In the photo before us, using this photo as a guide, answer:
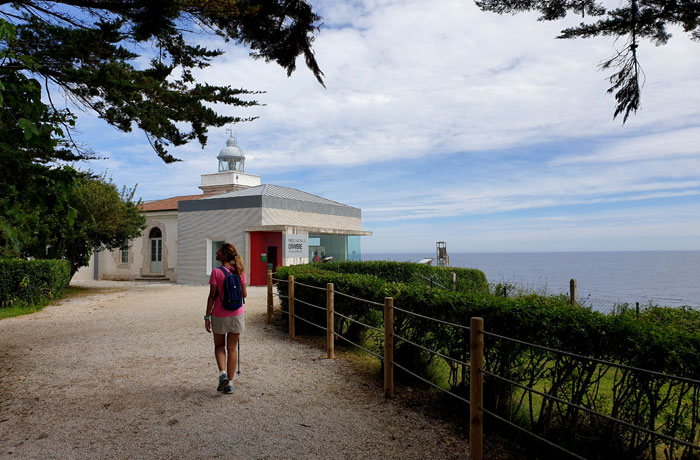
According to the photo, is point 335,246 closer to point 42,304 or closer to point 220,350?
point 42,304

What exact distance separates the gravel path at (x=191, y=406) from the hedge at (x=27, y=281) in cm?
585

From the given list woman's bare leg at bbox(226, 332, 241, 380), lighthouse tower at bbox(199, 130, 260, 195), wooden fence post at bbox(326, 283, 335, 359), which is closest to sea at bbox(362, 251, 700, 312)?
wooden fence post at bbox(326, 283, 335, 359)

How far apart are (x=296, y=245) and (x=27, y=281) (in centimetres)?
1000

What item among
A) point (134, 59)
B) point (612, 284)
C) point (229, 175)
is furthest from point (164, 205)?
point (612, 284)

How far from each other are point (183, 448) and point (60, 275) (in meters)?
14.3

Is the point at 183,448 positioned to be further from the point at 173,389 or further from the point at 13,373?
the point at 13,373

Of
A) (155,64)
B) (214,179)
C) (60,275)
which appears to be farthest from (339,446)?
(214,179)

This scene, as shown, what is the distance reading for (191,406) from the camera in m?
5.01

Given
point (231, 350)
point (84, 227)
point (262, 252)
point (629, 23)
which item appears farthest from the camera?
point (262, 252)

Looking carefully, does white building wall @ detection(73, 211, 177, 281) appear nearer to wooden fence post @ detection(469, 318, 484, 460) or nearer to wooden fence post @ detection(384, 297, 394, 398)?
wooden fence post @ detection(384, 297, 394, 398)

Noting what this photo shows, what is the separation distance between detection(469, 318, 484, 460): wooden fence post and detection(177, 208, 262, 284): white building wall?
58.0ft

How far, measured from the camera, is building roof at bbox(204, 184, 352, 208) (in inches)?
907

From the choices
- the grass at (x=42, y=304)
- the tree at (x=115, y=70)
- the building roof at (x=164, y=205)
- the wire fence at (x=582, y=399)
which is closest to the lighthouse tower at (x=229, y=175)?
the building roof at (x=164, y=205)

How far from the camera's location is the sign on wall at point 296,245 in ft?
66.9
